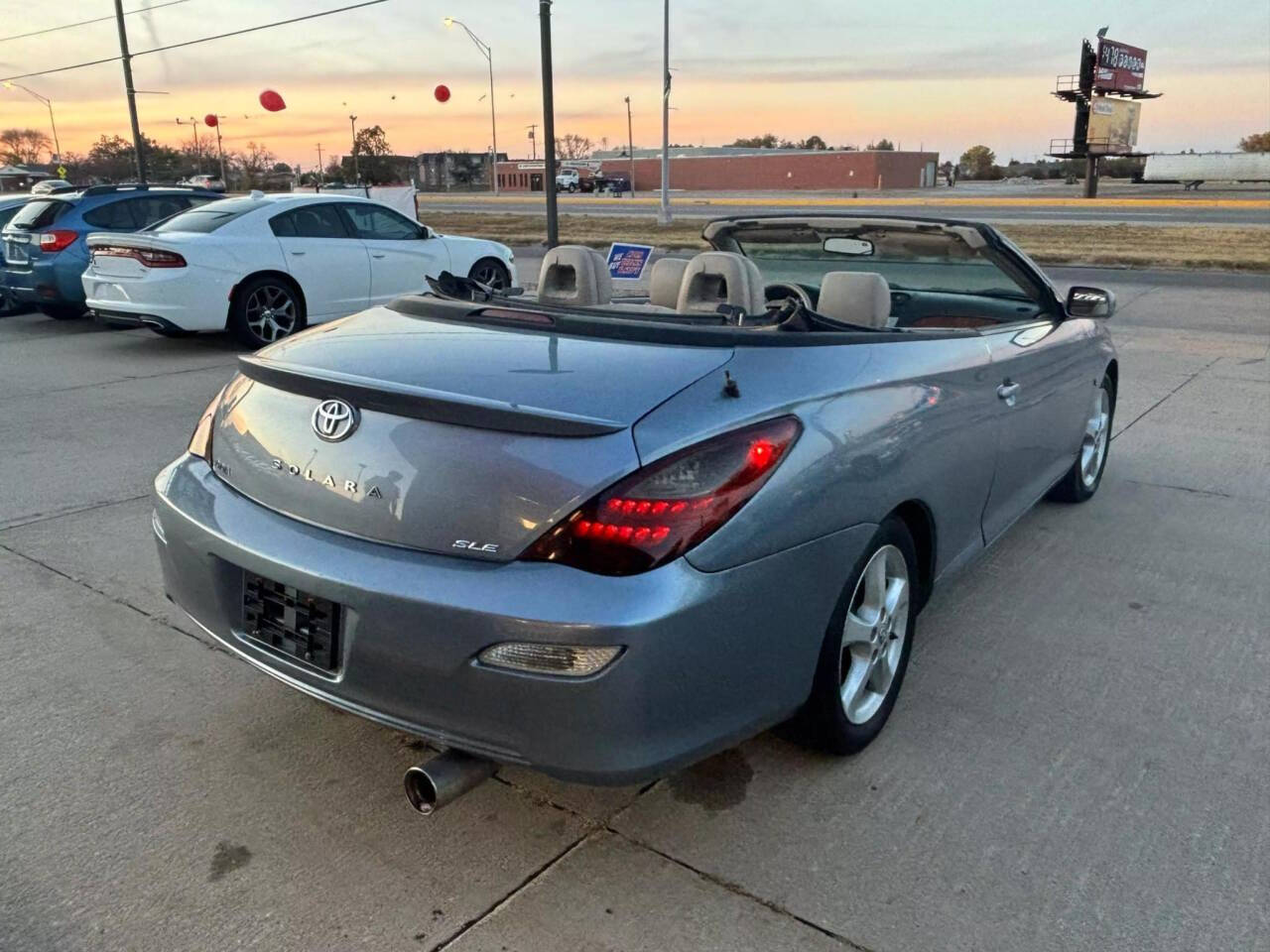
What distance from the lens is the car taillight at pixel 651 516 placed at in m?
2.23

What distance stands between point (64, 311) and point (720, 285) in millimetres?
11514

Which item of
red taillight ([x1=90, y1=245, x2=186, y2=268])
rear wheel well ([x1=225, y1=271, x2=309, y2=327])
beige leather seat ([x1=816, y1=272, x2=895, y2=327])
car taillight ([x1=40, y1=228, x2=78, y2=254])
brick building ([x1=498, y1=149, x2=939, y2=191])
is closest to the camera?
beige leather seat ([x1=816, y1=272, x2=895, y2=327])

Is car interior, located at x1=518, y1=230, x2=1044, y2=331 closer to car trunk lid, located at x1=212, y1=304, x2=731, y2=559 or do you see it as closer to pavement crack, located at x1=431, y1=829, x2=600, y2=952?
car trunk lid, located at x1=212, y1=304, x2=731, y2=559

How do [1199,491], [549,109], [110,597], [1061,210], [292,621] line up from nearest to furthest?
[292,621], [110,597], [1199,491], [549,109], [1061,210]

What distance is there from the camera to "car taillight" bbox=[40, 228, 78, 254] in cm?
1148

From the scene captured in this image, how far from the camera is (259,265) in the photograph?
987 centimetres

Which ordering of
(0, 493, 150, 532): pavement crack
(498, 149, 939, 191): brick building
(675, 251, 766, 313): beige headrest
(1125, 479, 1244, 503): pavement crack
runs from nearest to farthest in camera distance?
(675, 251, 766, 313): beige headrest
(0, 493, 150, 532): pavement crack
(1125, 479, 1244, 503): pavement crack
(498, 149, 939, 191): brick building

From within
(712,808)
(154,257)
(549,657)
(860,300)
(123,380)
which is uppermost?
(860,300)

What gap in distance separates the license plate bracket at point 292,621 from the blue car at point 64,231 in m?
10.5

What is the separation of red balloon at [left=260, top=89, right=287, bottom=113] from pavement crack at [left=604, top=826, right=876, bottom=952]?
25980 millimetres

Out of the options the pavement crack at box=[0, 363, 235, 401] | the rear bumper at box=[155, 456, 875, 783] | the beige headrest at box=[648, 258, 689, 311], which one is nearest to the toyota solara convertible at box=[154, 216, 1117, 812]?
the rear bumper at box=[155, 456, 875, 783]

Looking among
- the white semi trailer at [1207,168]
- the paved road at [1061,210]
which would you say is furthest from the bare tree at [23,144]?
the white semi trailer at [1207,168]

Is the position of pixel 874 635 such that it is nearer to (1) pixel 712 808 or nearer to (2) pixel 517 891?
(1) pixel 712 808

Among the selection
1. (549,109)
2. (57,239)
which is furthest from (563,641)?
(549,109)
